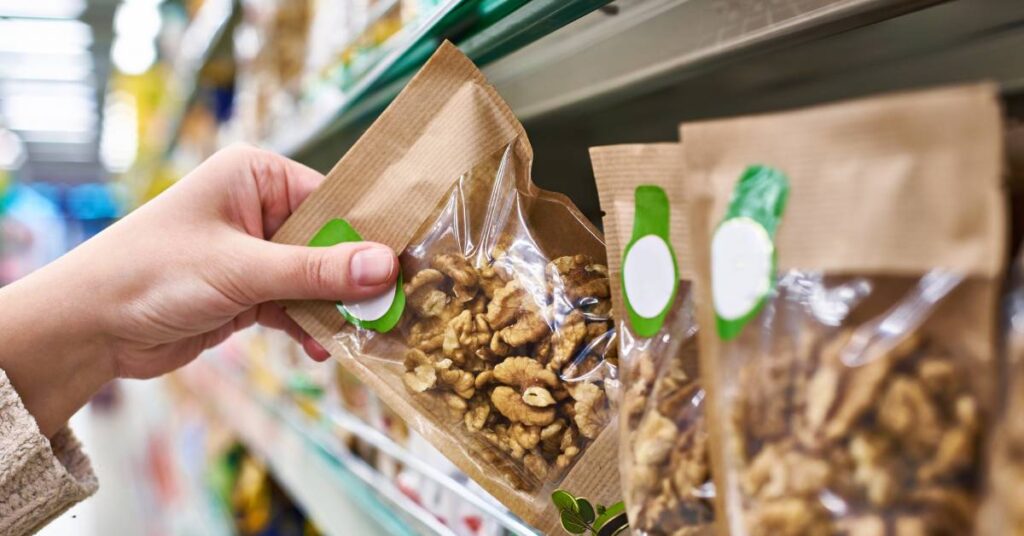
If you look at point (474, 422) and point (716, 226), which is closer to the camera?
point (716, 226)

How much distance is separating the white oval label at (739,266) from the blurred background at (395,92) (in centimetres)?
22

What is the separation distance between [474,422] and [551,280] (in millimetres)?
123

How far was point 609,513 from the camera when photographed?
22.2 inches

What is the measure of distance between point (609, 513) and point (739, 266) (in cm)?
26

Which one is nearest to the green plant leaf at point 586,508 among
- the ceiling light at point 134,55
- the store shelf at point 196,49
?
the store shelf at point 196,49

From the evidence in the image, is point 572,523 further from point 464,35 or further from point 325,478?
point 325,478

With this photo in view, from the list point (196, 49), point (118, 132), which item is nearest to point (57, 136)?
point (118, 132)

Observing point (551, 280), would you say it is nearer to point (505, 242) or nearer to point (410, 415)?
point (505, 242)

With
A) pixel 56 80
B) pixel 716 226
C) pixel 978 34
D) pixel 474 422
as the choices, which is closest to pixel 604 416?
pixel 474 422

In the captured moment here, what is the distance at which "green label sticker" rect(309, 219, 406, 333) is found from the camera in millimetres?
640

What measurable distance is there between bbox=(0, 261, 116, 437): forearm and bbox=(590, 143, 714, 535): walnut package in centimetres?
58

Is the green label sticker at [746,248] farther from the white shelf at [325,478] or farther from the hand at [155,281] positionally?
the white shelf at [325,478]

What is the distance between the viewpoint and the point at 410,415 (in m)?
Result: 0.62

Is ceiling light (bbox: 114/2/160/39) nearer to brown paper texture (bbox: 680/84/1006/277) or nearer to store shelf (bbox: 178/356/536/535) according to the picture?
store shelf (bbox: 178/356/536/535)
